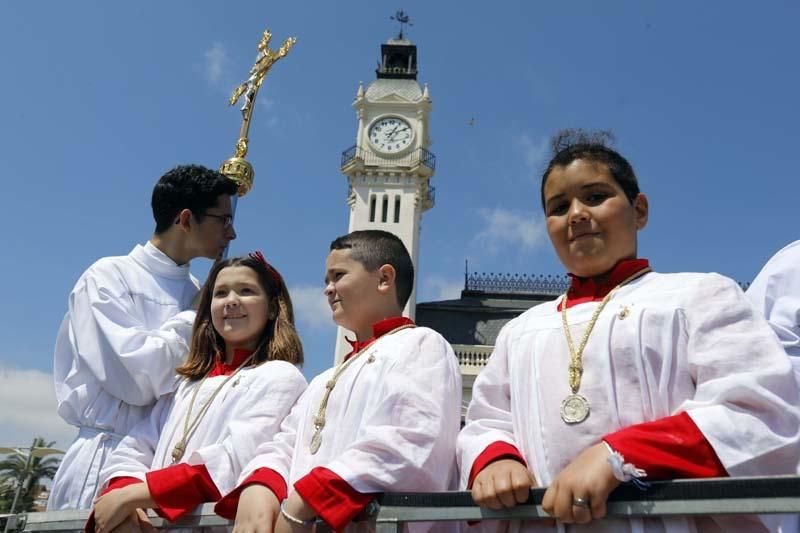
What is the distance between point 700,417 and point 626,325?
1.18 ft

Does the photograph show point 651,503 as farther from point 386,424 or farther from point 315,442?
point 315,442

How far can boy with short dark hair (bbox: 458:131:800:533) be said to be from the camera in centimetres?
153

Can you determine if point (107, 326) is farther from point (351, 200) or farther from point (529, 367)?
point (351, 200)

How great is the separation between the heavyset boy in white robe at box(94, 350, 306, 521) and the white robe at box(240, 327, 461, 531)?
11 cm

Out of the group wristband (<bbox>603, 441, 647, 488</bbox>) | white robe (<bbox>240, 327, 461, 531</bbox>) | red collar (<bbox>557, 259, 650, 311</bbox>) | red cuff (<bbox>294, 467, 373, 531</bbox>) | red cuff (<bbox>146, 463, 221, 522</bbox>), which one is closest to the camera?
wristband (<bbox>603, 441, 647, 488</bbox>)

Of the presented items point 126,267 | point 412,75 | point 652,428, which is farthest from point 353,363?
point 412,75

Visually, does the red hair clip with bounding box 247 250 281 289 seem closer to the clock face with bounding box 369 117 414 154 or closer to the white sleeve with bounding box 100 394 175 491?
the white sleeve with bounding box 100 394 175 491

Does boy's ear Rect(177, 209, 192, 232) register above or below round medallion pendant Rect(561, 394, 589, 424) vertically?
above

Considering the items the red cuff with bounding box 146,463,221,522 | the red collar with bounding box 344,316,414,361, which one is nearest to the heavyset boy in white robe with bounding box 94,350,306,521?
the red cuff with bounding box 146,463,221,522

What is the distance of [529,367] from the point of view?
201cm

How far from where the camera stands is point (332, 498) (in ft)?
5.94

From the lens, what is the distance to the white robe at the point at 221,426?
2385mm

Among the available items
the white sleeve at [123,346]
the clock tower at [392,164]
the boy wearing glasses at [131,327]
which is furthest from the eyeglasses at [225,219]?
the clock tower at [392,164]

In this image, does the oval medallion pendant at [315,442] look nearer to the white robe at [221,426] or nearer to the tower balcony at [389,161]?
the white robe at [221,426]
